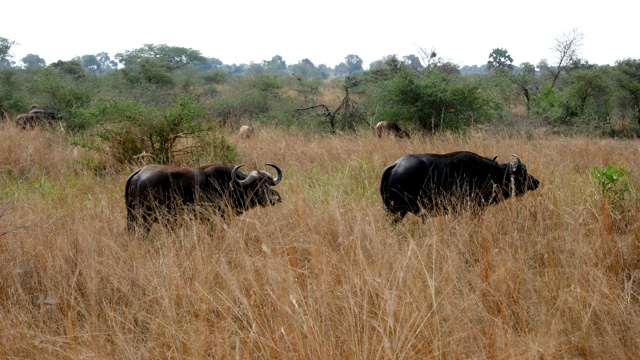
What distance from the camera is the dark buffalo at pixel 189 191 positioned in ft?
15.4

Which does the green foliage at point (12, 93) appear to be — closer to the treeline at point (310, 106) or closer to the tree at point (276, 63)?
the treeline at point (310, 106)

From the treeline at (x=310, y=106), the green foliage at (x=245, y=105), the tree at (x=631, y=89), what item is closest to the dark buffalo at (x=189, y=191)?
the treeline at (x=310, y=106)

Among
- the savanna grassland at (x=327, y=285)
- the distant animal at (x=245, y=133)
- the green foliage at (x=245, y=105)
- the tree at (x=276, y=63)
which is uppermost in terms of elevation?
the tree at (x=276, y=63)

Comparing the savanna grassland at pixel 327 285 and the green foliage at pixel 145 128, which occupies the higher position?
the green foliage at pixel 145 128

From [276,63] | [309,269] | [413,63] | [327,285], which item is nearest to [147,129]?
[309,269]

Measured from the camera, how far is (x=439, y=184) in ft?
15.7

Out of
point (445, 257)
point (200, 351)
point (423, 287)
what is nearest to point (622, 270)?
point (445, 257)

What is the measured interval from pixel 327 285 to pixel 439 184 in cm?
232

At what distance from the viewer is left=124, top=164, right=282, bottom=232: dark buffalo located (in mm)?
4688

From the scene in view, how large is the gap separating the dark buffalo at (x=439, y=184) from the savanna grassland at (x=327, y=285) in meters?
0.17

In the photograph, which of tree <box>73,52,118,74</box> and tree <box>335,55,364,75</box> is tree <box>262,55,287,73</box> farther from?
tree <box>73,52,118,74</box>

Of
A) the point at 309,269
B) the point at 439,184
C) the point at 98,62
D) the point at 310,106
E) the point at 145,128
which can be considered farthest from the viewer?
the point at 98,62

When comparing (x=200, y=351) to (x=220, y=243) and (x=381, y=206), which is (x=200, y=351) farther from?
(x=381, y=206)

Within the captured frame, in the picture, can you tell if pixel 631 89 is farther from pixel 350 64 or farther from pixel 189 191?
pixel 350 64
